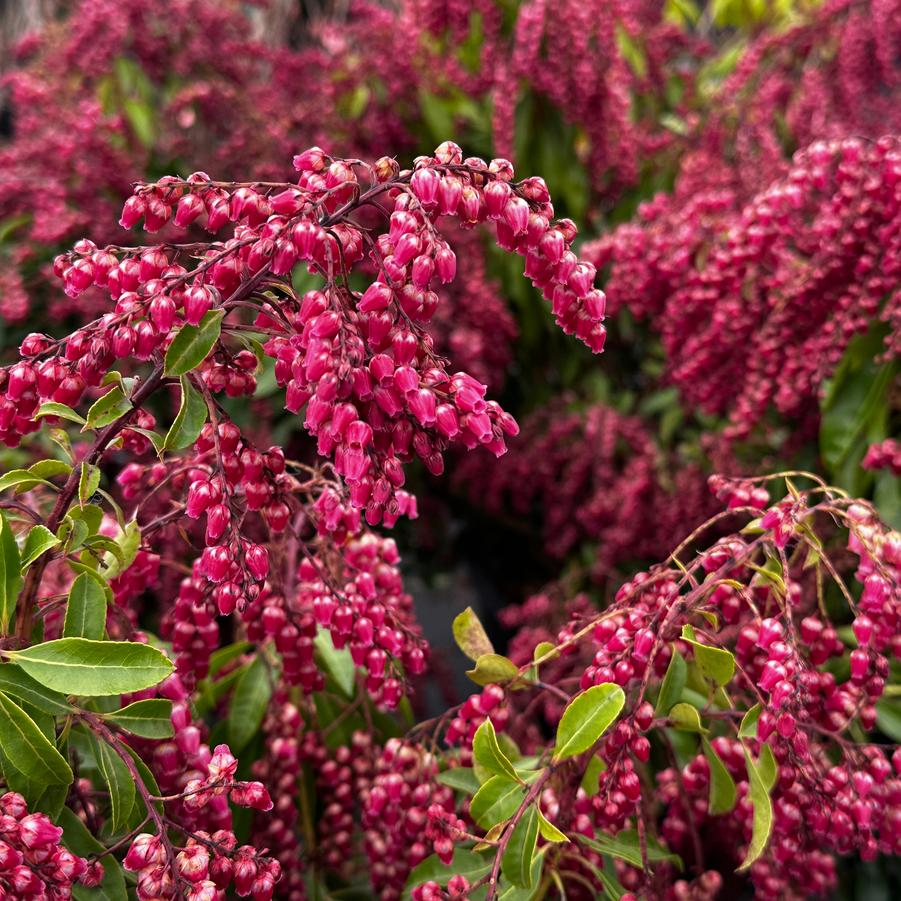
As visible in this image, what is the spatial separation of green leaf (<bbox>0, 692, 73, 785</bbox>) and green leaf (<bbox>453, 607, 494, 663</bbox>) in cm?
40

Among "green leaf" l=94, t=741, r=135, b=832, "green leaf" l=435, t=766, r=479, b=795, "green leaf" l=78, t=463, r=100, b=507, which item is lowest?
"green leaf" l=435, t=766, r=479, b=795

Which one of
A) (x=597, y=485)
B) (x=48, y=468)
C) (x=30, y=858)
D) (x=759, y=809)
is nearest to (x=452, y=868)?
(x=759, y=809)

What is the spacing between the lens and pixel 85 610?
2.43ft

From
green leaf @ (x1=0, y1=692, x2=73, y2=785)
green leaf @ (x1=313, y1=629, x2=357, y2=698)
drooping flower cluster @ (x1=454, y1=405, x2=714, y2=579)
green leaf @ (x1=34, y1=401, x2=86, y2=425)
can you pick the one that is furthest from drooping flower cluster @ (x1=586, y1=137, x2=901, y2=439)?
green leaf @ (x1=0, y1=692, x2=73, y2=785)

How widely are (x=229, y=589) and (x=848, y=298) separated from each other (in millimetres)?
983

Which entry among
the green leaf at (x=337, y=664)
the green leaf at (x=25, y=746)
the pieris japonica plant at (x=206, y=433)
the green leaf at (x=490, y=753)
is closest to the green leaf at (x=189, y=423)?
the pieris japonica plant at (x=206, y=433)

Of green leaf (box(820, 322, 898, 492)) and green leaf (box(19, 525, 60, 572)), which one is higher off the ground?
green leaf (box(19, 525, 60, 572))

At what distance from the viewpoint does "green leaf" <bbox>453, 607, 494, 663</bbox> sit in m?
0.96

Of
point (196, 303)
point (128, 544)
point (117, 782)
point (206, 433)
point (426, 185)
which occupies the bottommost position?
point (117, 782)

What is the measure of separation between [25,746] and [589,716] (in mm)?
417

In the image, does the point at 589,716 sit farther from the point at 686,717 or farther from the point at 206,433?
the point at 206,433

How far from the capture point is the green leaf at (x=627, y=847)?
2.75ft

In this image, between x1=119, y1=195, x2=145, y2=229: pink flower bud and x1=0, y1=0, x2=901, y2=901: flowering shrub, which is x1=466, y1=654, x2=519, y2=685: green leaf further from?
x1=119, y1=195, x2=145, y2=229: pink flower bud

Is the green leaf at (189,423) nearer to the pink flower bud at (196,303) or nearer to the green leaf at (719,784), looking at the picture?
the pink flower bud at (196,303)
